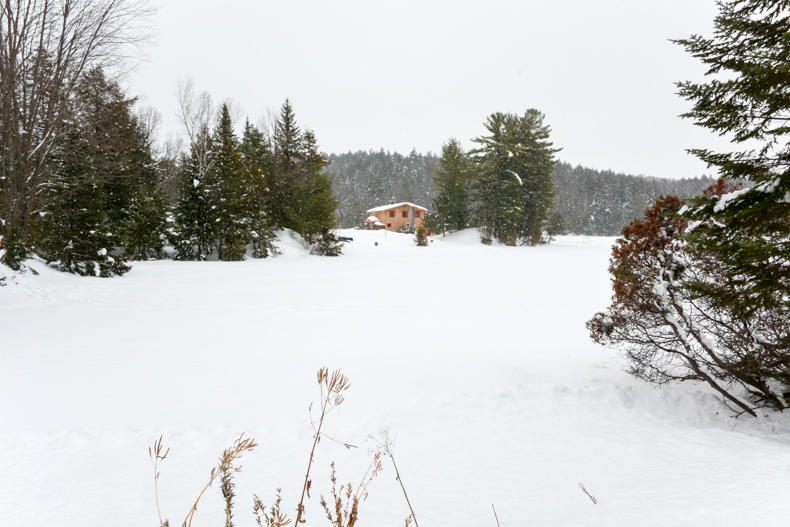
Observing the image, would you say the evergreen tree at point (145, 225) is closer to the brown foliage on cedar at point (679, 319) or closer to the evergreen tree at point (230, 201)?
the evergreen tree at point (230, 201)

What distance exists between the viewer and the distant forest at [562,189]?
75.8 metres

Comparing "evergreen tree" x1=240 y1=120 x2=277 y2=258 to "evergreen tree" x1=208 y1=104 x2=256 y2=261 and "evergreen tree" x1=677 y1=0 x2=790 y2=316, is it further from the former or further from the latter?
"evergreen tree" x1=677 y1=0 x2=790 y2=316

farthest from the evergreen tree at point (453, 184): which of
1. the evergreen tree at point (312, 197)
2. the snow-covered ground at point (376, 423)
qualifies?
the snow-covered ground at point (376, 423)

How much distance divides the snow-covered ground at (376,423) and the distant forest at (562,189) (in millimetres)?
50908

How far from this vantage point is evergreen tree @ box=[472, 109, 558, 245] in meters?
36.7

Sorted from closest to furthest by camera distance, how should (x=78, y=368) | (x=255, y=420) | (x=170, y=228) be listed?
(x=255, y=420) < (x=78, y=368) < (x=170, y=228)

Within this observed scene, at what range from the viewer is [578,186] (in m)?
91.1

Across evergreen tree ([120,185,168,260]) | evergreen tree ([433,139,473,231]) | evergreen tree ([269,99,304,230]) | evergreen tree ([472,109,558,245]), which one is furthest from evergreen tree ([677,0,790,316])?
evergreen tree ([433,139,473,231])

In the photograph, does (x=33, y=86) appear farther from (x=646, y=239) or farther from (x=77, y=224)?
(x=646, y=239)

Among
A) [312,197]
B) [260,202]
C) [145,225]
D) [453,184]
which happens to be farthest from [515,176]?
[145,225]

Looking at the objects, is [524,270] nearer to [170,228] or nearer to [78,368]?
[78,368]

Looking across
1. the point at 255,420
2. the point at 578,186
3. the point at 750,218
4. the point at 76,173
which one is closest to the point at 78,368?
the point at 255,420

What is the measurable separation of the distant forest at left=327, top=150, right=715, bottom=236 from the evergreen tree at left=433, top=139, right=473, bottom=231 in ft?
50.9

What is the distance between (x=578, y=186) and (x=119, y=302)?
94.6m
